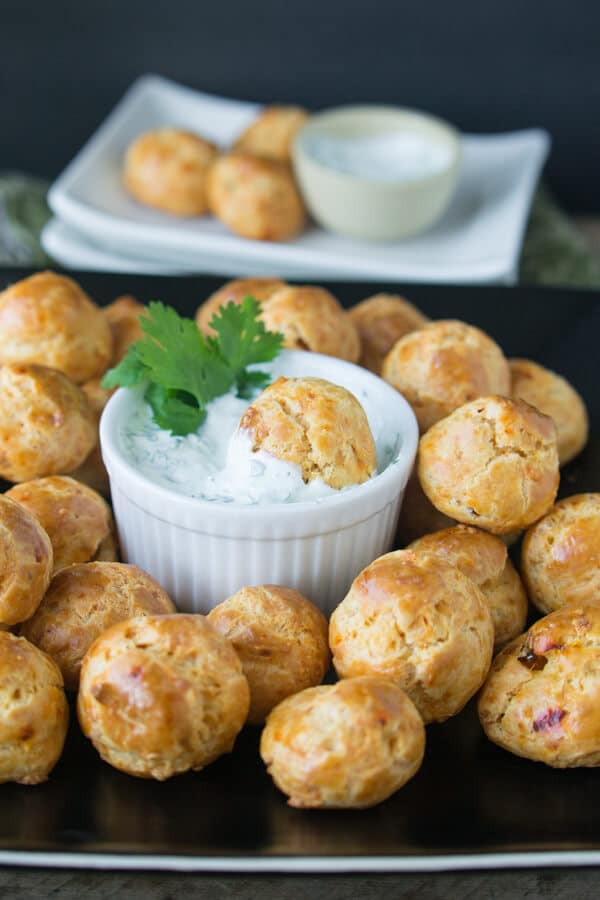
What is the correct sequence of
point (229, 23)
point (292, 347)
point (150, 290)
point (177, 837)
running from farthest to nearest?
point (229, 23)
point (150, 290)
point (292, 347)
point (177, 837)

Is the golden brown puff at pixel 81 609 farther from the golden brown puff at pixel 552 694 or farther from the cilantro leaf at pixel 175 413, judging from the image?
the golden brown puff at pixel 552 694

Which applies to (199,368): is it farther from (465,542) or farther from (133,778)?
(133,778)

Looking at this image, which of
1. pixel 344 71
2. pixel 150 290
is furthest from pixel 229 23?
pixel 150 290

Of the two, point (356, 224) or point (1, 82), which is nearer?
point (356, 224)

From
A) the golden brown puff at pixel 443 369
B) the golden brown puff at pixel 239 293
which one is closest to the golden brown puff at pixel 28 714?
the golden brown puff at pixel 443 369

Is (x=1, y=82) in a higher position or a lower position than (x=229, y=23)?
lower

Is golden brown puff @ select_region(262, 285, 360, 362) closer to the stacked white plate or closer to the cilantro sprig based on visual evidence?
A: the cilantro sprig
